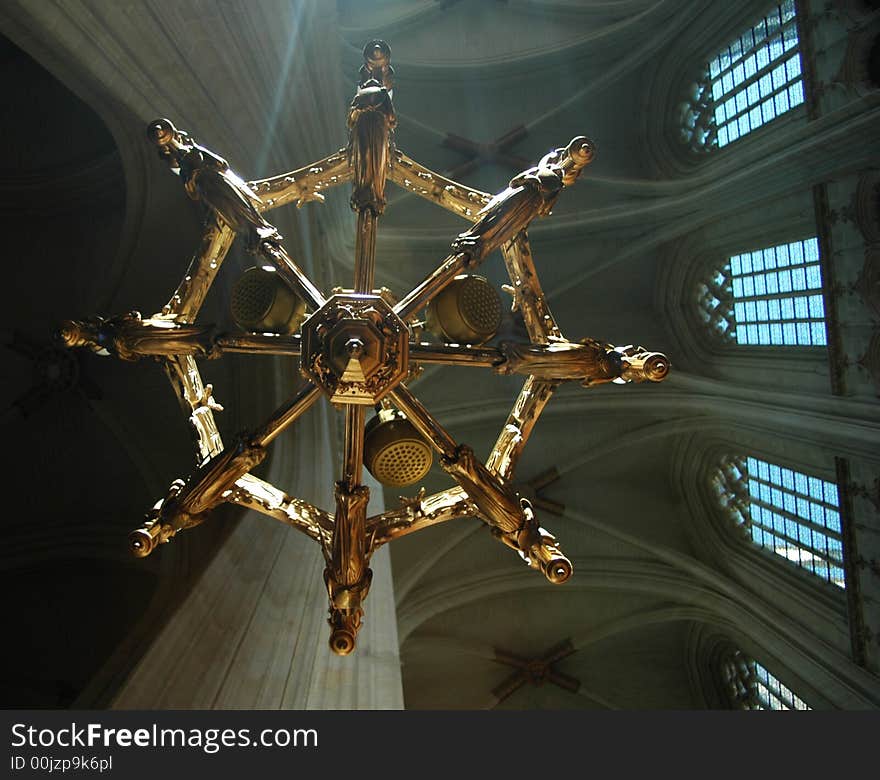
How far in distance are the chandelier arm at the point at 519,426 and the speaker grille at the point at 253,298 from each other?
131 cm

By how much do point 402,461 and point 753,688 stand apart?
893 centimetres

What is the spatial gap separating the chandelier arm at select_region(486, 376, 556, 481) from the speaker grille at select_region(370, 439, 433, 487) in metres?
0.32

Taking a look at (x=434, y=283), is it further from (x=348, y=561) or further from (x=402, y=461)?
(x=348, y=561)

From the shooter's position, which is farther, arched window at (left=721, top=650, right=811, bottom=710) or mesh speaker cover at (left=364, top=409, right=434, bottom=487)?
arched window at (left=721, top=650, right=811, bottom=710)

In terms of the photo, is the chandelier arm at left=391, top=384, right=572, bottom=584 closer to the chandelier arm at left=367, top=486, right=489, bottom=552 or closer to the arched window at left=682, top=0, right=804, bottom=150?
the chandelier arm at left=367, top=486, right=489, bottom=552

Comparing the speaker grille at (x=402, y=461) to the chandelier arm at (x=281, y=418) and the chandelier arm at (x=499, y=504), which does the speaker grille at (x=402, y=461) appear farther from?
the chandelier arm at (x=281, y=418)

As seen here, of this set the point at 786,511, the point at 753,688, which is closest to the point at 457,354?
the point at 786,511

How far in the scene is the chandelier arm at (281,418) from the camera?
111 inches

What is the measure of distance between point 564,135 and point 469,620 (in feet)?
29.3

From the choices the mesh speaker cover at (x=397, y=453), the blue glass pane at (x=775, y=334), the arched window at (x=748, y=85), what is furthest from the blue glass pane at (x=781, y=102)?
the mesh speaker cover at (x=397, y=453)

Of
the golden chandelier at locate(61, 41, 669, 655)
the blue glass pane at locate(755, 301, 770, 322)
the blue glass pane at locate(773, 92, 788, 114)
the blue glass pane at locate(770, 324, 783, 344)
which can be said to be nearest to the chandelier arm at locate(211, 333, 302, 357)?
the golden chandelier at locate(61, 41, 669, 655)

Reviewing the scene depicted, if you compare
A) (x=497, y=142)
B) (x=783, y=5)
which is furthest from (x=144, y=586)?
(x=783, y=5)

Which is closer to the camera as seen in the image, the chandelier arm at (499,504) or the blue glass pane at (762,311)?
the chandelier arm at (499,504)

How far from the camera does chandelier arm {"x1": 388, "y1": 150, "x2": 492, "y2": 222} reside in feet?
11.2
